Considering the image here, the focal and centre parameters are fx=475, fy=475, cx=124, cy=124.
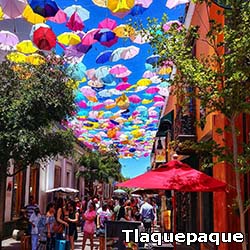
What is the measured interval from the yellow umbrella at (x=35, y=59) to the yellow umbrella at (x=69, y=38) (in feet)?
3.43

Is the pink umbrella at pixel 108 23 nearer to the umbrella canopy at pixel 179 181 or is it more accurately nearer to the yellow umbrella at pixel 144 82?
the yellow umbrella at pixel 144 82

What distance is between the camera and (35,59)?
604 inches

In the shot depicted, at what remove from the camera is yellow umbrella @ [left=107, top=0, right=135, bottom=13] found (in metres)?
12.1

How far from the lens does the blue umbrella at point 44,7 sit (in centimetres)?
1198

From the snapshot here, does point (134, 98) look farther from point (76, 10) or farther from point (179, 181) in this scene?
point (179, 181)

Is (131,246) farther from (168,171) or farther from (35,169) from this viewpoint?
(35,169)

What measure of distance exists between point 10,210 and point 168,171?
14195 millimetres

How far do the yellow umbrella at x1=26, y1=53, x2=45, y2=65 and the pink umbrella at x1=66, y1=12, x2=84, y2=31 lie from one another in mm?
1719

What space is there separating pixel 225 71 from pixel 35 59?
9073mm

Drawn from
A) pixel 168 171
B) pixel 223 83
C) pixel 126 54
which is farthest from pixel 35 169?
pixel 223 83

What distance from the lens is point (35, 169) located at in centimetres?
2648

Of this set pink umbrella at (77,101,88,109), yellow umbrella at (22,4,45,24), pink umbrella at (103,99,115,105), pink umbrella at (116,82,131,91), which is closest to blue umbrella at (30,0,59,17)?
yellow umbrella at (22,4,45,24)

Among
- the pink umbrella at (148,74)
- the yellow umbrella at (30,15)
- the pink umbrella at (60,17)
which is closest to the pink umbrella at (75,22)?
the pink umbrella at (60,17)

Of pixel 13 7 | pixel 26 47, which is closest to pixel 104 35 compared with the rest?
→ pixel 26 47
